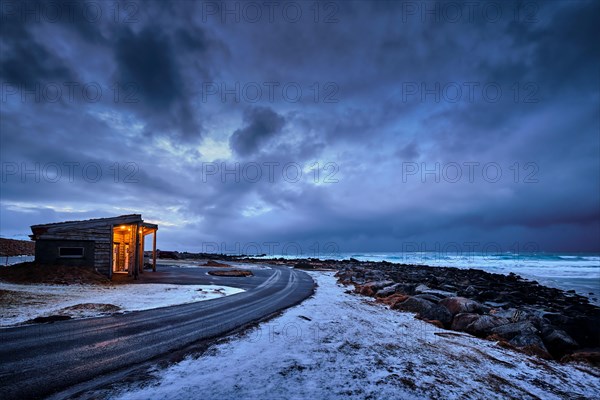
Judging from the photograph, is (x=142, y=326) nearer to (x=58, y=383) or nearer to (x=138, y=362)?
(x=138, y=362)

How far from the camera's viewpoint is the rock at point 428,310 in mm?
10977

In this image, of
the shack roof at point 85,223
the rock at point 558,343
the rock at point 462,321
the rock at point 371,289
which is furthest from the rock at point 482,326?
the shack roof at point 85,223

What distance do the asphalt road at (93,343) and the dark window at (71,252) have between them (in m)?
14.1

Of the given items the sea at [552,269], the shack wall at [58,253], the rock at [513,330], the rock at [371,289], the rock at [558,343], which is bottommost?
the sea at [552,269]

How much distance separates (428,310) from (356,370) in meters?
7.51

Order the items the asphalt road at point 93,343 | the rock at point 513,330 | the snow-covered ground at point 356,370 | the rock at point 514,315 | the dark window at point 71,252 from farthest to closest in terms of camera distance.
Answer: the dark window at point 71,252 → the rock at point 514,315 → the rock at point 513,330 → the asphalt road at point 93,343 → the snow-covered ground at point 356,370

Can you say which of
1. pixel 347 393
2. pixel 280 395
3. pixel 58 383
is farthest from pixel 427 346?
pixel 58 383

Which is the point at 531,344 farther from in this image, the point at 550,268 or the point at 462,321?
the point at 550,268

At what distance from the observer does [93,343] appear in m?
6.54

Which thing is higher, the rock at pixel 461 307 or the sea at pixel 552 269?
the rock at pixel 461 307

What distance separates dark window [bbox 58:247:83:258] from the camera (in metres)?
19.5

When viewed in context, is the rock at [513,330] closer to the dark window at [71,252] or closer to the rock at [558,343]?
the rock at [558,343]

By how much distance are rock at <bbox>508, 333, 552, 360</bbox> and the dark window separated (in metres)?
25.4

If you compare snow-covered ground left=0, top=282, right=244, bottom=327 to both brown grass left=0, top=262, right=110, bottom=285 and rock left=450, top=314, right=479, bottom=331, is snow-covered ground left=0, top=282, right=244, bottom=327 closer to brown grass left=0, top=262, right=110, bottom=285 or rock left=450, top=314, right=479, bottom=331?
brown grass left=0, top=262, right=110, bottom=285
